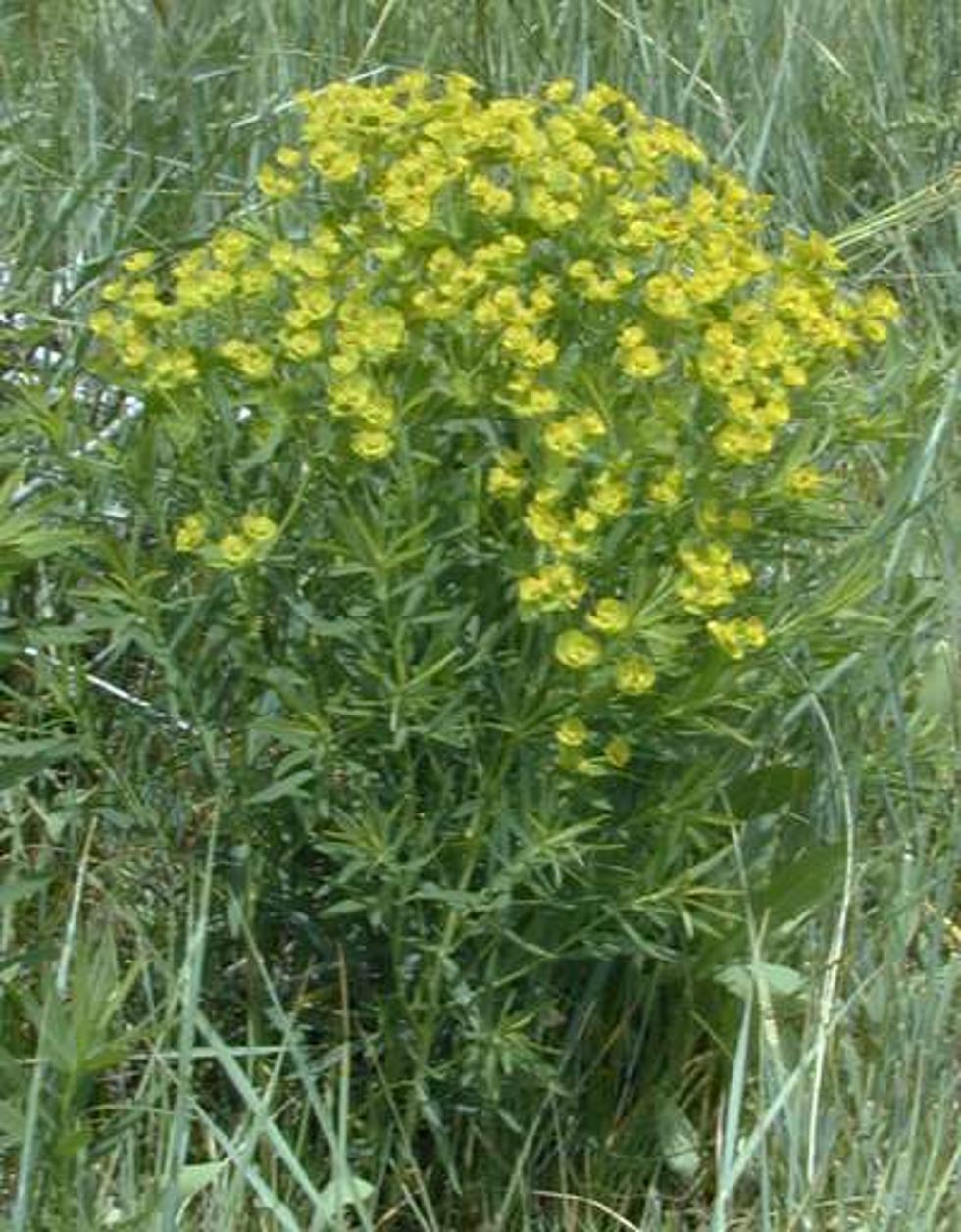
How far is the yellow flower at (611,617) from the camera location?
7.50 feet

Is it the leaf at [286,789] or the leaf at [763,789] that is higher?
the leaf at [286,789]

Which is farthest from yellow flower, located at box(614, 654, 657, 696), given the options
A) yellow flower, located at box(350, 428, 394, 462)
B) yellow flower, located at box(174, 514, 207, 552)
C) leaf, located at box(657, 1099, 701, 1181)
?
leaf, located at box(657, 1099, 701, 1181)

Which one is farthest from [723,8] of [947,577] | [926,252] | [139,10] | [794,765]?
[794,765]

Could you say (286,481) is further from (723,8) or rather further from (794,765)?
(723,8)

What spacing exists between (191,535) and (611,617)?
14.3 inches

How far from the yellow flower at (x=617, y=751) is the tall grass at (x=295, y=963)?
0.26m

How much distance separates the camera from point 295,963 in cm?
264

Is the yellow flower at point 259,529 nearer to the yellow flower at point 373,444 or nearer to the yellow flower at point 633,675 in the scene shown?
the yellow flower at point 373,444

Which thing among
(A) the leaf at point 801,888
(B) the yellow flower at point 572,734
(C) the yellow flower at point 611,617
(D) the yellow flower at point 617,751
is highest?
(C) the yellow flower at point 611,617

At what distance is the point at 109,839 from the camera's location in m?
2.77

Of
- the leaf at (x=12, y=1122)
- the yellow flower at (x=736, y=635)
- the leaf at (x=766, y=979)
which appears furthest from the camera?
the leaf at (x=766, y=979)

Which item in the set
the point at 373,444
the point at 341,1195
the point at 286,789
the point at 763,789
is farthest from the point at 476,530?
the point at 341,1195

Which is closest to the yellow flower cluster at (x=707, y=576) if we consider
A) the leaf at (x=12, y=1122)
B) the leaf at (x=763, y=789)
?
the leaf at (x=763, y=789)

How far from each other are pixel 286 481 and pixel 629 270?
0.35 meters
